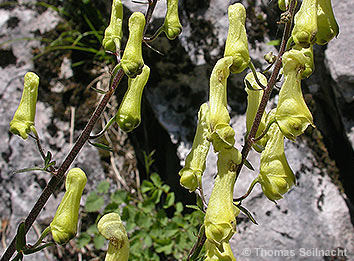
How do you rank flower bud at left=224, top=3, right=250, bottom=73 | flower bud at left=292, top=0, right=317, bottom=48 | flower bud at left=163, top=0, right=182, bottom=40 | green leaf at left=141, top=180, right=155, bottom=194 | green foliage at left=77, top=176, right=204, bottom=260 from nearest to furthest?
flower bud at left=292, top=0, right=317, bottom=48, flower bud at left=224, top=3, right=250, bottom=73, flower bud at left=163, top=0, right=182, bottom=40, green foliage at left=77, top=176, right=204, bottom=260, green leaf at left=141, top=180, right=155, bottom=194

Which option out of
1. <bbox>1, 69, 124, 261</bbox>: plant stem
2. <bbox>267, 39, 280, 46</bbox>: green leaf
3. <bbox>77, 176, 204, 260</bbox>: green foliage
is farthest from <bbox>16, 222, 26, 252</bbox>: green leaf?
<bbox>267, 39, 280, 46</bbox>: green leaf

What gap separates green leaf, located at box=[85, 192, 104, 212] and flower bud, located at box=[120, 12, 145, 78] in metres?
1.19

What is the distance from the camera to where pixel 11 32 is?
8.77 feet

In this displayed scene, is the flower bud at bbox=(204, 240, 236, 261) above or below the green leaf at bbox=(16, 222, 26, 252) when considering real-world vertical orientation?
below

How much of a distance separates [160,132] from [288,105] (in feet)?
5.44

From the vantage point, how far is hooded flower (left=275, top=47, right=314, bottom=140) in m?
1.01

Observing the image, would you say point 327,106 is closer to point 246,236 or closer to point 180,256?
point 246,236

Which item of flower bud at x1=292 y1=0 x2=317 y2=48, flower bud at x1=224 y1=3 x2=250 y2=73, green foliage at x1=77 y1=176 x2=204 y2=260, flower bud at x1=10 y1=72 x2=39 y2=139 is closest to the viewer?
flower bud at x1=292 y1=0 x2=317 y2=48

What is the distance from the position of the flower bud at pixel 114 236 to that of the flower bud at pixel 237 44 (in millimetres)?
538

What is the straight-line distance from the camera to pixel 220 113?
3.55 feet

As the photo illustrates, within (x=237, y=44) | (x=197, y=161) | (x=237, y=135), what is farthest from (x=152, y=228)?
(x=237, y=44)

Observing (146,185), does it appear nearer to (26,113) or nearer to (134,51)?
(26,113)

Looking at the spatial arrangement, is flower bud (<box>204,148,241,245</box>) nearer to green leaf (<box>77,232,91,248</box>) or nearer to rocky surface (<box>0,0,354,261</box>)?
rocky surface (<box>0,0,354,261</box>)

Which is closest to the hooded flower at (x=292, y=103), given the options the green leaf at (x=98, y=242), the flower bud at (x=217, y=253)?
the flower bud at (x=217, y=253)
